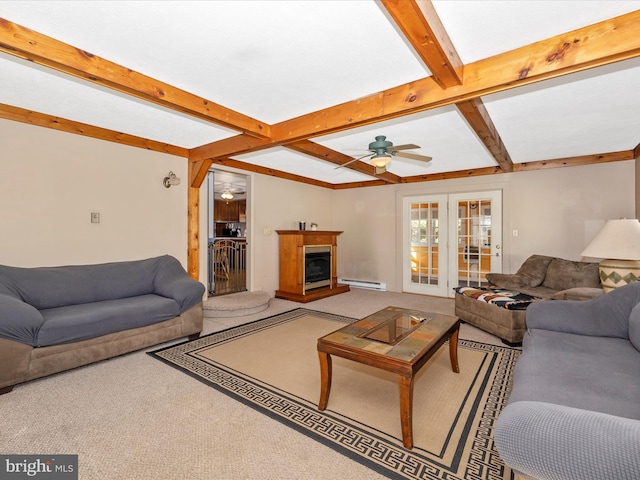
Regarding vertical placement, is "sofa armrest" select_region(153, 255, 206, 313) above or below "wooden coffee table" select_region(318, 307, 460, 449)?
above

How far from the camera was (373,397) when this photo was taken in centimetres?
229

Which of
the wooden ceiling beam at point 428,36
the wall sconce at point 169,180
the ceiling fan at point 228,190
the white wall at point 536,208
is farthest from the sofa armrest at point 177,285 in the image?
the ceiling fan at point 228,190

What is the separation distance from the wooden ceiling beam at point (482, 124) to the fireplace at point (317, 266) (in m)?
3.33

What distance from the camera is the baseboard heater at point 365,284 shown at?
673 cm

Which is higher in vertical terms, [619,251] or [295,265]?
[619,251]

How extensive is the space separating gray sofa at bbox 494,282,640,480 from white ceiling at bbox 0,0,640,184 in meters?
1.80

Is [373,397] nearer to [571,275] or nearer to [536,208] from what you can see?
[571,275]

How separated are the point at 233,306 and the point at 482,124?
378 centimetres

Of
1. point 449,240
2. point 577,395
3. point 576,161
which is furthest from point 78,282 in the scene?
point 576,161

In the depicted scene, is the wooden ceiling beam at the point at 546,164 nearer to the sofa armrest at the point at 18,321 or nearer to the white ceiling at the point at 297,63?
the white ceiling at the point at 297,63

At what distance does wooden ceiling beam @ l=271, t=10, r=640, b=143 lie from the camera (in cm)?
178

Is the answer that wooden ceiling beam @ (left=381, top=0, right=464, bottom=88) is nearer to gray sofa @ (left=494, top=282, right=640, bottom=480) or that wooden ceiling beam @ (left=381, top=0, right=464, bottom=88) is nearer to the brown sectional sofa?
gray sofa @ (left=494, top=282, right=640, bottom=480)

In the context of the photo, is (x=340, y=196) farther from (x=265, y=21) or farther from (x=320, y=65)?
(x=265, y=21)

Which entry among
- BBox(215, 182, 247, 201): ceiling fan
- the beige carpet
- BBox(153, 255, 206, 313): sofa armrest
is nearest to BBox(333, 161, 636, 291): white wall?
BBox(215, 182, 247, 201): ceiling fan
